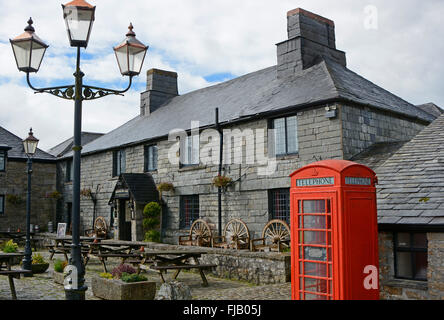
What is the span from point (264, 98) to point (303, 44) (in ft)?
8.45

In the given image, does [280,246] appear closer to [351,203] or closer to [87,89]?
[351,203]

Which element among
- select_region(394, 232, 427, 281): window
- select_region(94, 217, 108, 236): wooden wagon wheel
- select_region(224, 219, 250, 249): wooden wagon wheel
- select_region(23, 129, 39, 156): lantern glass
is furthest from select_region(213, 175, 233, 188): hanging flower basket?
select_region(94, 217, 108, 236): wooden wagon wheel

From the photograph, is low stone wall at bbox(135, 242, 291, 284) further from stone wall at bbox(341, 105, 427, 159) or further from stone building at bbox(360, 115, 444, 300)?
stone wall at bbox(341, 105, 427, 159)

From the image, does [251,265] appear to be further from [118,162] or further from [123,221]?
[118,162]

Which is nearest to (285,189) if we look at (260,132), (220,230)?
(260,132)

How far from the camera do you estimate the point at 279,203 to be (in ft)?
48.8

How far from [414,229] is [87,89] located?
18.3 ft

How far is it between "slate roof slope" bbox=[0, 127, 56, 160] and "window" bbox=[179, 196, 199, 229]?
14046 mm

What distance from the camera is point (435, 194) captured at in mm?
7797

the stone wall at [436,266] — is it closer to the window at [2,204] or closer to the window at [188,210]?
the window at [188,210]

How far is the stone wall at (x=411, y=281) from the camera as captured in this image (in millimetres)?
7133

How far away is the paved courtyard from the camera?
9.34 meters

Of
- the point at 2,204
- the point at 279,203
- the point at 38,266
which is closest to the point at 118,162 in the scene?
the point at 2,204

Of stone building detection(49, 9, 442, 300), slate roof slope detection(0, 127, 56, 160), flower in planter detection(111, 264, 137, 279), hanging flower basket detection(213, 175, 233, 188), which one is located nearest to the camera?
flower in planter detection(111, 264, 137, 279)
